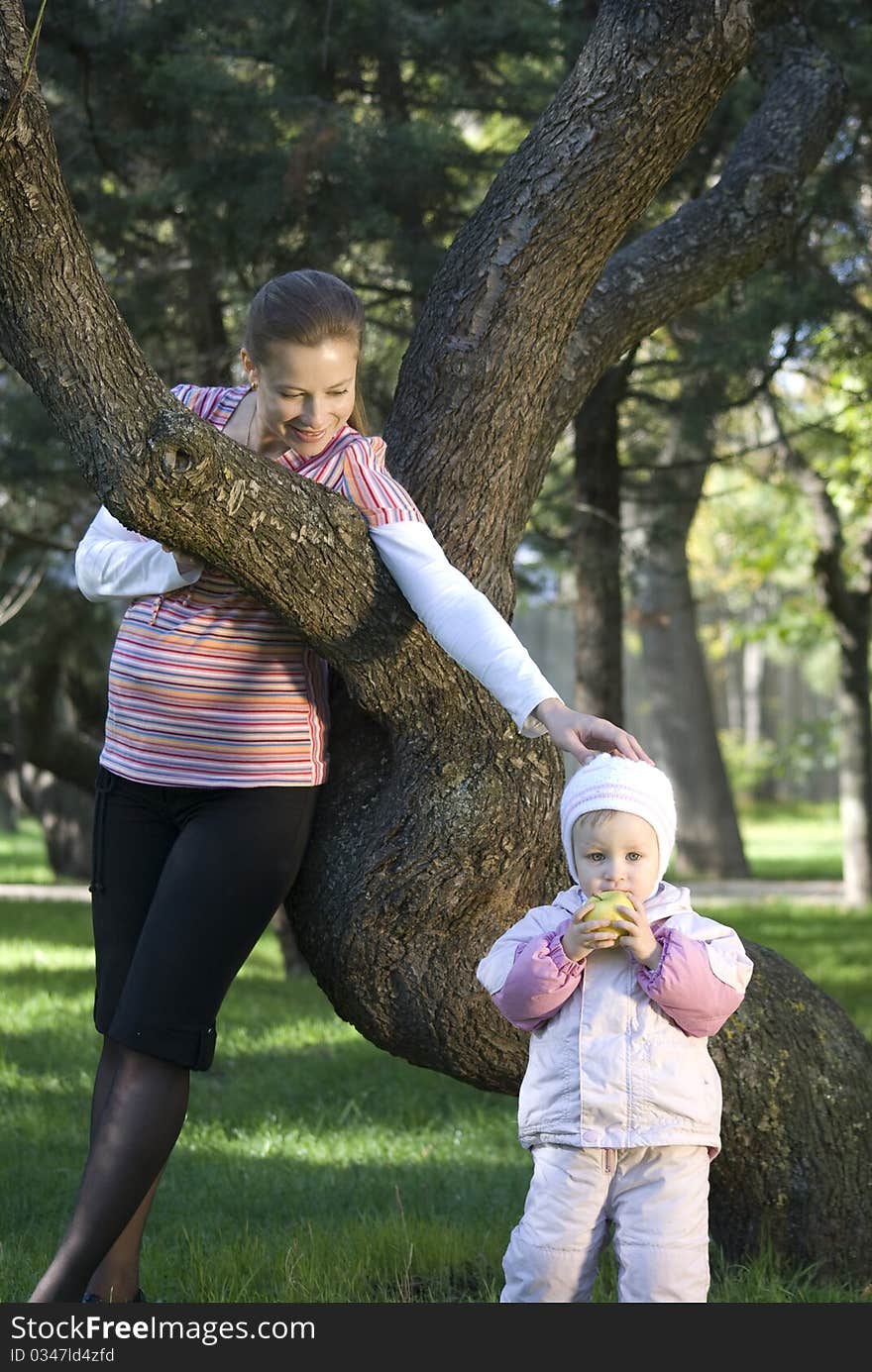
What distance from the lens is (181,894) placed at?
9.84 ft

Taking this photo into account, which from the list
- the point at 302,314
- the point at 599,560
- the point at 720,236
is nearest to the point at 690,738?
the point at 599,560

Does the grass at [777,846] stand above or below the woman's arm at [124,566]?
below

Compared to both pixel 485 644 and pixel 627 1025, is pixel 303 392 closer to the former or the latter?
pixel 485 644

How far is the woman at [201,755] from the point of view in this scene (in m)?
2.96

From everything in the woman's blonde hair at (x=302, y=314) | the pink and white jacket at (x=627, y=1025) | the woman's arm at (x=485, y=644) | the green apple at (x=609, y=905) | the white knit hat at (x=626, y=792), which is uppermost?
the woman's blonde hair at (x=302, y=314)

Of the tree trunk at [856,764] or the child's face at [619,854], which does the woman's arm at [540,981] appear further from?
the tree trunk at [856,764]

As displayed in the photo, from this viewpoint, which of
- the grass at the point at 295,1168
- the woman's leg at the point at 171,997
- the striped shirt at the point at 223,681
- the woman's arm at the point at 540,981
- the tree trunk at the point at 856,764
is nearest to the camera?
the woman's arm at the point at 540,981

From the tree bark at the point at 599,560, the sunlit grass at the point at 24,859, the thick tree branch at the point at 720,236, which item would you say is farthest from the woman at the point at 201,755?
the sunlit grass at the point at 24,859

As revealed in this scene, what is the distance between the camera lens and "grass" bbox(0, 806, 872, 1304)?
3633 mm

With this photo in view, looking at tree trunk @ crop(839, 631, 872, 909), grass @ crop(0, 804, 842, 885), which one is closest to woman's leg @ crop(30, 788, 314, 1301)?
tree trunk @ crop(839, 631, 872, 909)

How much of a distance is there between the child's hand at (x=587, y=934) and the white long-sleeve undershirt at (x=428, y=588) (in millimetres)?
345

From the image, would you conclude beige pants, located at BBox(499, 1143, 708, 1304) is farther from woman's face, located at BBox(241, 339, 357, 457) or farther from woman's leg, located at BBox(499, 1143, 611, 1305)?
woman's face, located at BBox(241, 339, 357, 457)

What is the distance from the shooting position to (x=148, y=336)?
8.24 metres

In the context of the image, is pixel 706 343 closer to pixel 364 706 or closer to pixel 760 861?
pixel 364 706
